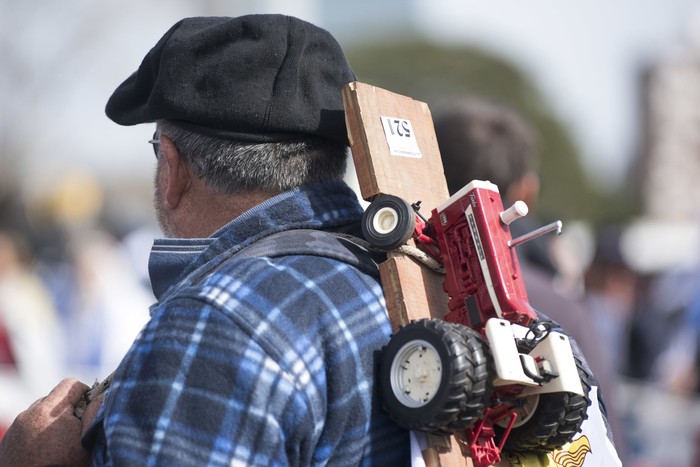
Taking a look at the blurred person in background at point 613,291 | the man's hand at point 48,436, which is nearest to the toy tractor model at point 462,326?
the man's hand at point 48,436

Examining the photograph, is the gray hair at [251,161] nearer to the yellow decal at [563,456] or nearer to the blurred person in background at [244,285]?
the blurred person in background at [244,285]

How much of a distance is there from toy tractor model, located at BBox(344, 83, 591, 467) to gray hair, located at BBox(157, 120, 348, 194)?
125 mm

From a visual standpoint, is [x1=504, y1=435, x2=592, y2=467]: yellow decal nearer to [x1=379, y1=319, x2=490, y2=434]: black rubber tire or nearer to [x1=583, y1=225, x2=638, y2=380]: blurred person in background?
[x1=379, y1=319, x2=490, y2=434]: black rubber tire

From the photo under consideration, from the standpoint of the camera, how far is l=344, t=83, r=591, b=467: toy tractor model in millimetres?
1734

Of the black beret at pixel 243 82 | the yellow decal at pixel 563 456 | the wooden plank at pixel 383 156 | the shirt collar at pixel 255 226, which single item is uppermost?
the black beret at pixel 243 82

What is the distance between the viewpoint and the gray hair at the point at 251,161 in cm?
202

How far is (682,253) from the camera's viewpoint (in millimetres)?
11836

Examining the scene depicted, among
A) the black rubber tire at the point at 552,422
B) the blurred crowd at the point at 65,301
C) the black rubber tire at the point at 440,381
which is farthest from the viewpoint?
the blurred crowd at the point at 65,301

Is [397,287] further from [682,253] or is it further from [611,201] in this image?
[611,201]

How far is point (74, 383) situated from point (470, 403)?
79 centimetres

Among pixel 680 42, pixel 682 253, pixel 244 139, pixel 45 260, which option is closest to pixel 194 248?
pixel 244 139

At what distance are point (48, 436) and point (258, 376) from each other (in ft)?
1.57

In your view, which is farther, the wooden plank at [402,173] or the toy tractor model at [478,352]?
the wooden plank at [402,173]

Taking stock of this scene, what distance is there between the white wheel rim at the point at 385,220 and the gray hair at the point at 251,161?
0.65 feet
